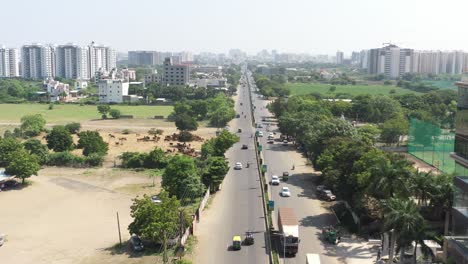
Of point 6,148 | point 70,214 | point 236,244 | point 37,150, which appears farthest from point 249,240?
point 37,150

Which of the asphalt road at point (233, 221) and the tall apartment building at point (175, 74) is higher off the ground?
the tall apartment building at point (175, 74)

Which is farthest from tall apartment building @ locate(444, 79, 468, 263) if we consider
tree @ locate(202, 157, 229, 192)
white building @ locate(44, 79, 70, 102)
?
white building @ locate(44, 79, 70, 102)

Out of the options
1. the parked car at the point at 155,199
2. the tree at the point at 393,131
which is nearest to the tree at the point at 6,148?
the parked car at the point at 155,199

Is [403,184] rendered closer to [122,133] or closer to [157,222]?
[157,222]

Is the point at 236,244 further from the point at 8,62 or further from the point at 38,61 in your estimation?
the point at 8,62

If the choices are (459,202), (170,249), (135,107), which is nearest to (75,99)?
(135,107)

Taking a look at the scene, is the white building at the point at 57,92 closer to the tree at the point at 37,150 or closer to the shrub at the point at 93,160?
the tree at the point at 37,150
